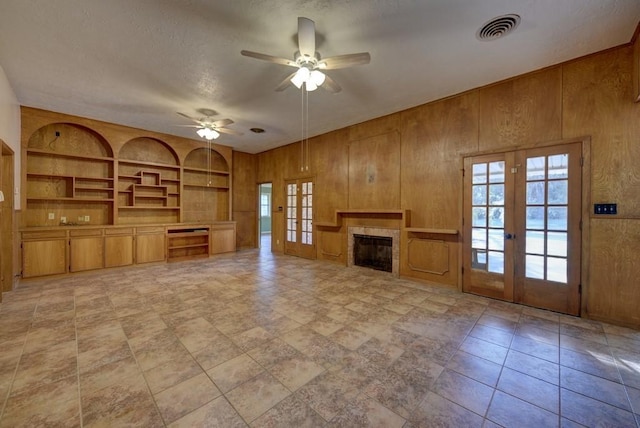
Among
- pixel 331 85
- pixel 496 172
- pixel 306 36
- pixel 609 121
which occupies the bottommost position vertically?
pixel 496 172

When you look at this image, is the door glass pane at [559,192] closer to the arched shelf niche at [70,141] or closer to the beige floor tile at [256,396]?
the beige floor tile at [256,396]

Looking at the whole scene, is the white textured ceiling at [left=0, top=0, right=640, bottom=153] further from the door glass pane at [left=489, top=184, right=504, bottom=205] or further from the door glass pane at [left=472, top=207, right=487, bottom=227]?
the door glass pane at [left=472, top=207, right=487, bottom=227]

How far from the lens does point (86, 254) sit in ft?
16.5

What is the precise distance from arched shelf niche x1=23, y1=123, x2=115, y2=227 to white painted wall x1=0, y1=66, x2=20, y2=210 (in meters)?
0.32

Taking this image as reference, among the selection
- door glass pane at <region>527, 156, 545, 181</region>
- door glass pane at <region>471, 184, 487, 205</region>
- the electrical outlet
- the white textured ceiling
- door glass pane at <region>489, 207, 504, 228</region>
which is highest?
the white textured ceiling

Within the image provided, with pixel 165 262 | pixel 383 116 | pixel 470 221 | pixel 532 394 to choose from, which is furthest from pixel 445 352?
pixel 165 262

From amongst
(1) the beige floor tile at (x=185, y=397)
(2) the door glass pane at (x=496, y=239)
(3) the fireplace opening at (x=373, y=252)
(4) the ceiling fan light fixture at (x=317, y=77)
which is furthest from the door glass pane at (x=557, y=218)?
(1) the beige floor tile at (x=185, y=397)

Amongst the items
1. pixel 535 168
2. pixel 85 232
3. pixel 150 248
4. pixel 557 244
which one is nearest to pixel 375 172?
pixel 535 168

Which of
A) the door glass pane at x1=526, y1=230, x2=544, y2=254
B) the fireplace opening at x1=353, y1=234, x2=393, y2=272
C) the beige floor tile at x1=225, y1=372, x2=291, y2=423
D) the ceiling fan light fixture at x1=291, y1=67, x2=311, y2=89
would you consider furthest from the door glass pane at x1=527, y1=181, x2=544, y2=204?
the beige floor tile at x1=225, y1=372, x2=291, y2=423

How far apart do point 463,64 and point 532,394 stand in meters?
3.54

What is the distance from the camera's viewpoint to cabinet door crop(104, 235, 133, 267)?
5.28 meters

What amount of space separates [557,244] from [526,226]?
38 cm

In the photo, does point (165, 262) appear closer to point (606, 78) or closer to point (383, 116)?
point (383, 116)

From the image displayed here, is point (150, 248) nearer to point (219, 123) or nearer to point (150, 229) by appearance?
point (150, 229)
